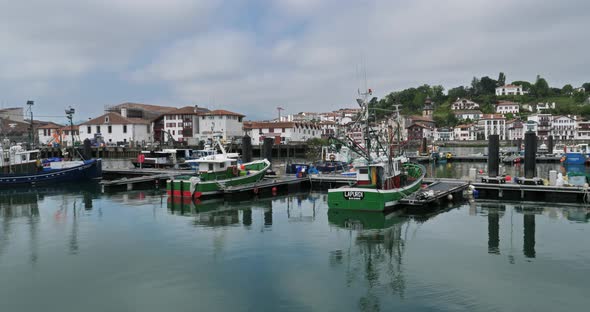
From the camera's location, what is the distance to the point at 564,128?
129 meters

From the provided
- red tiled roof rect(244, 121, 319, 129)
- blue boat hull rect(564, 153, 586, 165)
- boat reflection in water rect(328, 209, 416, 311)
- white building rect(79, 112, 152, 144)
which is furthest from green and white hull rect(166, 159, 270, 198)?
white building rect(79, 112, 152, 144)

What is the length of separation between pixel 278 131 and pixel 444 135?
6522 cm

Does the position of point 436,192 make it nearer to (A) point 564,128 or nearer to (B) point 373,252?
(B) point 373,252

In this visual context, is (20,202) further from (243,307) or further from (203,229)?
(243,307)

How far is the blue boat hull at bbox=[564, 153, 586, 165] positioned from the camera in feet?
175

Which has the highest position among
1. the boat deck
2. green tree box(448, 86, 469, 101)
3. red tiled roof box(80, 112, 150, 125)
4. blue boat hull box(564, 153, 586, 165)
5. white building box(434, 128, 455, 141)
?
green tree box(448, 86, 469, 101)

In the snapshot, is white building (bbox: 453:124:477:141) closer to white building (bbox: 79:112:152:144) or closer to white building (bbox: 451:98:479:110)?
white building (bbox: 451:98:479:110)

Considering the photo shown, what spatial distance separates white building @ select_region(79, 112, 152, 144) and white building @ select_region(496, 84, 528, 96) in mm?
152598

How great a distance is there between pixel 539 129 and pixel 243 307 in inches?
5264

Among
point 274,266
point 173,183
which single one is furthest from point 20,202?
point 274,266

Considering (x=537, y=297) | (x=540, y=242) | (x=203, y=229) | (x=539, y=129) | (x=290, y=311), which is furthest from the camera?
(x=539, y=129)

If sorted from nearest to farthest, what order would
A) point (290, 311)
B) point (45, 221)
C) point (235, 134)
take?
point (290, 311), point (45, 221), point (235, 134)

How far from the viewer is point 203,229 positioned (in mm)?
20219

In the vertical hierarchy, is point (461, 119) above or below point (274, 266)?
above
